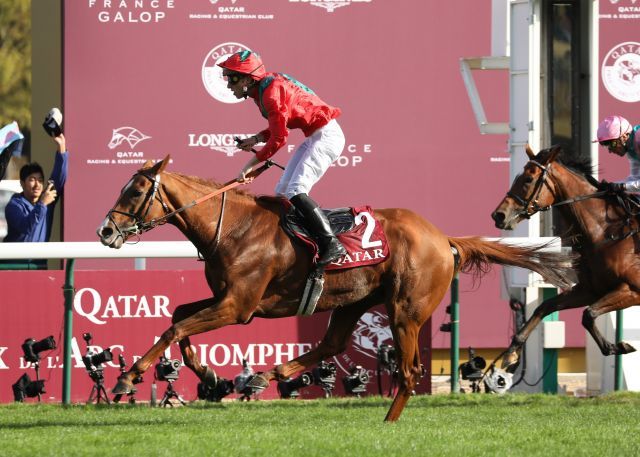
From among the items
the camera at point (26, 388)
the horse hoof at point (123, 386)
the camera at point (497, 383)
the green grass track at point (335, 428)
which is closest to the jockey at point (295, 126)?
the green grass track at point (335, 428)

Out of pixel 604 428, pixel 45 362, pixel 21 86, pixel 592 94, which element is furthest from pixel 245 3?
pixel 21 86

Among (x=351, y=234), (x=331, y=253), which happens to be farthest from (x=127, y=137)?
(x=331, y=253)

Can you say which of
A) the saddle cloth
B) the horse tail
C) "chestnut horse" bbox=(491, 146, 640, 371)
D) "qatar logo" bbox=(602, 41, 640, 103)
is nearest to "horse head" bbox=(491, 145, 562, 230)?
"chestnut horse" bbox=(491, 146, 640, 371)

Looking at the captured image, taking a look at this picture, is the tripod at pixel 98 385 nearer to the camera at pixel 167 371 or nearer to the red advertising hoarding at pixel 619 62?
the camera at pixel 167 371

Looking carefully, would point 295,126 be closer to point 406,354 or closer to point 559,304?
point 406,354

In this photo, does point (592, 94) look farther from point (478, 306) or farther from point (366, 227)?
point (366, 227)

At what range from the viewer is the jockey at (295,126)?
7.30 m

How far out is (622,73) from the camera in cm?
1198

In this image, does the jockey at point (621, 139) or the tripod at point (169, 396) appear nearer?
the tripod at point (169, 396)

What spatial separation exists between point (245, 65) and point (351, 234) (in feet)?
3.52

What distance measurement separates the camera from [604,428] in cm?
717

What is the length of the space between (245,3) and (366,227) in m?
4.63

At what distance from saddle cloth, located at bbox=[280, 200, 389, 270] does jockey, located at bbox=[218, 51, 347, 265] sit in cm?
5

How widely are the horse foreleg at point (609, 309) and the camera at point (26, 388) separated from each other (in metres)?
3.49
